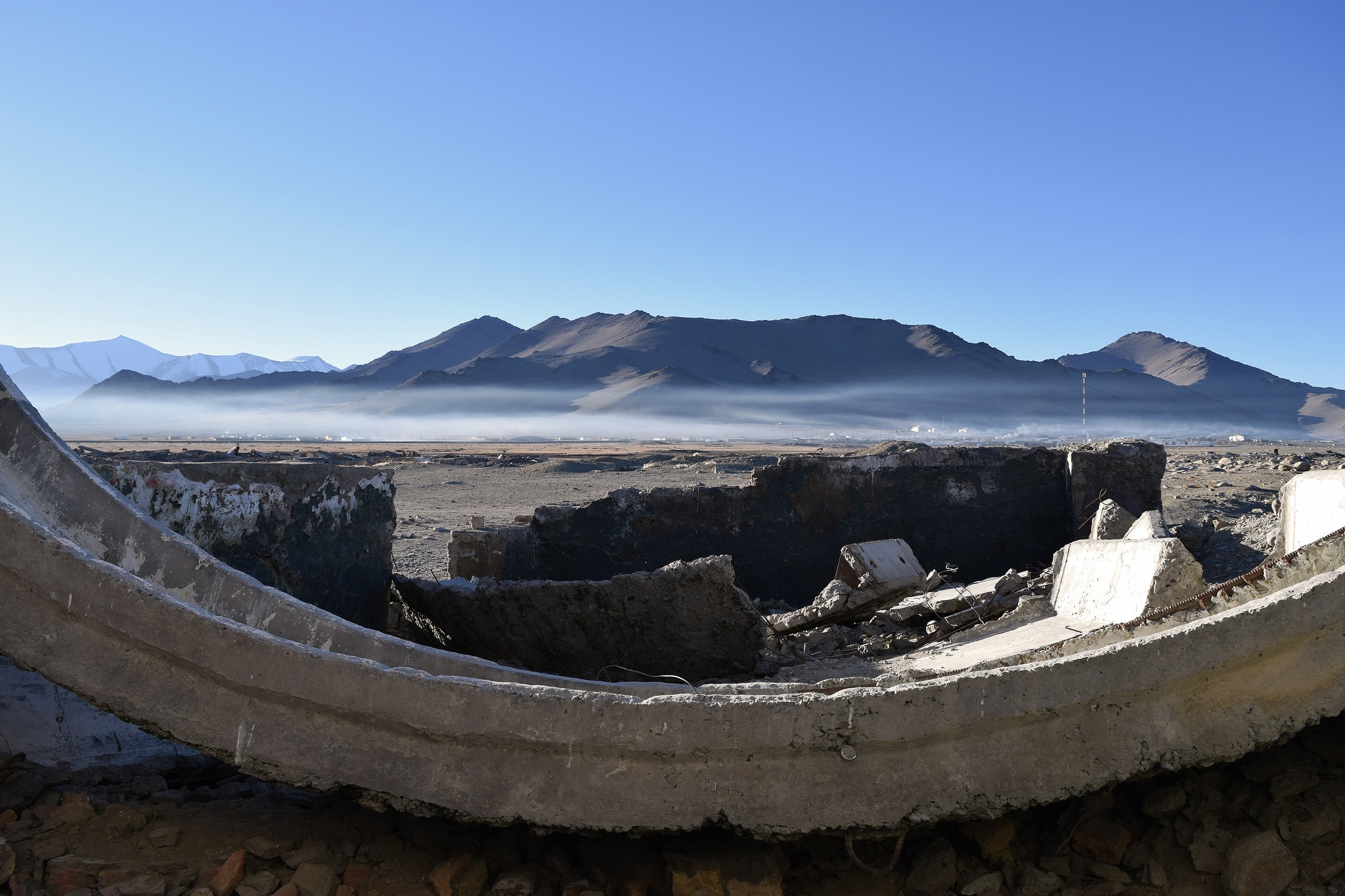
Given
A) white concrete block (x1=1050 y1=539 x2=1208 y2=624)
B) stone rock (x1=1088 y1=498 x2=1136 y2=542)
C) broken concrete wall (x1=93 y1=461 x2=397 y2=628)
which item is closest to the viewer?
white concrete block (x1=1050 y1=539 x2=1208 y2=624)

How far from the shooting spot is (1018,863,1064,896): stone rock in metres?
2.26

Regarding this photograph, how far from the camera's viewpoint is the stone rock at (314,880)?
2.14 meters

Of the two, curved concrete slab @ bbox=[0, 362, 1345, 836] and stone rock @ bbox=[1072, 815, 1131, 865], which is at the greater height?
curved concrete slab @ bbox=[0, 362, 1345, 836]

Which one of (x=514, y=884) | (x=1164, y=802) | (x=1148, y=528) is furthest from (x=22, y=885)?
(x=1148, y=528)

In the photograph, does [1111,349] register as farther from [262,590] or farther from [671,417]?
[262,590]

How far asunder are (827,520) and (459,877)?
4.88 m

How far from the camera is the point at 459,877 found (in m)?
2.20

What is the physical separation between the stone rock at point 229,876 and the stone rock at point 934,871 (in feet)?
4.79

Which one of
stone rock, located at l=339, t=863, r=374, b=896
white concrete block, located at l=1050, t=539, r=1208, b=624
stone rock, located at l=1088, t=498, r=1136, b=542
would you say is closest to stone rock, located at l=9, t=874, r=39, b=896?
stone rock, located at l=339, t=863, r=374, b=896

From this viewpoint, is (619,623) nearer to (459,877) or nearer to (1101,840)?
(459,877)

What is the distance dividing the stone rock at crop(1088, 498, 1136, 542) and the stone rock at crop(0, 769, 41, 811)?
488 centimetres

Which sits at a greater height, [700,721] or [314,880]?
[700,721]

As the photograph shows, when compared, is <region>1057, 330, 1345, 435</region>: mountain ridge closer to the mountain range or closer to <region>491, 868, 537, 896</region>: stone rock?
the mountain range

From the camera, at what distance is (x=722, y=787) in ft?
7.27
